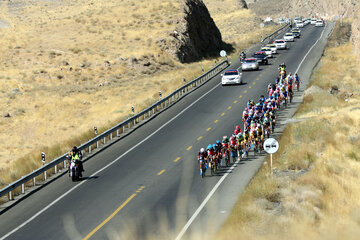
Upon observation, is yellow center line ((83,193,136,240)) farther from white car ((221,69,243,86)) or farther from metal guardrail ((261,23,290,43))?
metal guardrail ((261,23,290,43))

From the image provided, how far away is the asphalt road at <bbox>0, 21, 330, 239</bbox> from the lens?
691 inches

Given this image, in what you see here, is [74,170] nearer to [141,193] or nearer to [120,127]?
[141,193]

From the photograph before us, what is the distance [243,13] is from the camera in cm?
14850

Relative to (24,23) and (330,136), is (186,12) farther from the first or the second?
(330,136)

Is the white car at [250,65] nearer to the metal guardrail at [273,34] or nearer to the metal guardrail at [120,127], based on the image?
the metal guardrail at [120,127]

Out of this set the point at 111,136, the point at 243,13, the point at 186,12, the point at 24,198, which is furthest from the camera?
the point at 243,13

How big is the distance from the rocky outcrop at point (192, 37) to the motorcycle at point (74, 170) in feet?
156

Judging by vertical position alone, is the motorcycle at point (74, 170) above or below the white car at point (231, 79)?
above

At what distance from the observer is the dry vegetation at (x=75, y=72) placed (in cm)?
4238

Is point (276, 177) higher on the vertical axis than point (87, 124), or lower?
higher

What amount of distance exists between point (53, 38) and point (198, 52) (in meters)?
19.5

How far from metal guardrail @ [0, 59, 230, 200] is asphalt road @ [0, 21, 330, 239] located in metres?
0.69

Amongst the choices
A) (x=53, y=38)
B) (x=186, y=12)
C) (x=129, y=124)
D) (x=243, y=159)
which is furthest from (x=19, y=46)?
(x=243, y=159)

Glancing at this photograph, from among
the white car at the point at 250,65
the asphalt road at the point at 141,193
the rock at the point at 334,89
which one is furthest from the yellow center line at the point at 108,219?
the white car at the point at 250,65
